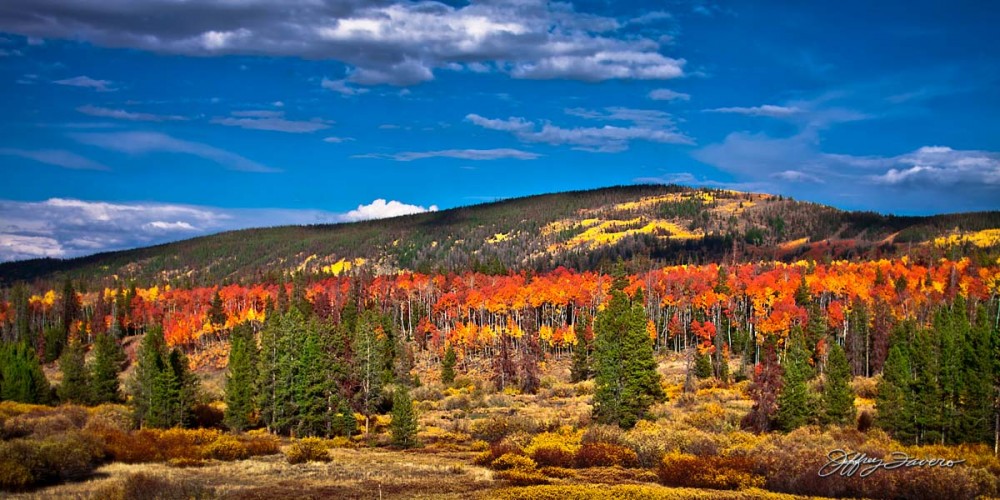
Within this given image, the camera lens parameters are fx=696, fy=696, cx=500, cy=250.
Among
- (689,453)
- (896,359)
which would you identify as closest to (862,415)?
(896,359)

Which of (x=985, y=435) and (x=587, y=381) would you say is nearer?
(x=985, y=435)

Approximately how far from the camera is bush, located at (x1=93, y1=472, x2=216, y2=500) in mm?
26859

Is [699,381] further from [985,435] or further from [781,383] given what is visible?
[985,435]

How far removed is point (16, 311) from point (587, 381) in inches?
5234

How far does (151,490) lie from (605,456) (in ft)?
76.8

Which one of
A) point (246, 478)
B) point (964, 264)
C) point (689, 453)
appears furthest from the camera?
point (964, 264)

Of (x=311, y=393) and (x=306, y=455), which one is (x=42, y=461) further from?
(x=311, y=393)

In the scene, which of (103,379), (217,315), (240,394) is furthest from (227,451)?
(217,315)

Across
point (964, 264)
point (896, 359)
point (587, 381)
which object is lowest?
point (587, 381)

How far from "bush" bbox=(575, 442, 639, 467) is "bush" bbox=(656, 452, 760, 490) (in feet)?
7.72

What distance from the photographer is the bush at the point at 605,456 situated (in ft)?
128

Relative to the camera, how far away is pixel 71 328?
487 ft

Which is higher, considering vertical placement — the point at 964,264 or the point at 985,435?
the point at 964,264

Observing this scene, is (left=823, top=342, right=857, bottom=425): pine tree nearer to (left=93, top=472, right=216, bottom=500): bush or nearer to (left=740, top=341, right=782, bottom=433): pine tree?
(left=740, top=341, right=782, bottom=433): pine tree
